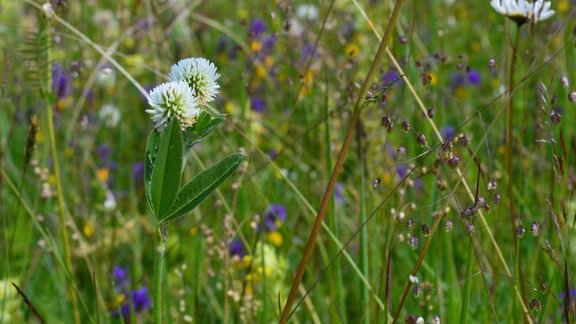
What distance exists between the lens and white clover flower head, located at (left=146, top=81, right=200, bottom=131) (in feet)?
3.14

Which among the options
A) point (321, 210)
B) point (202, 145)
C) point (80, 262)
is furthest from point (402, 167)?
point (321, 210)

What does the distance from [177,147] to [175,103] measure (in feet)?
0.17

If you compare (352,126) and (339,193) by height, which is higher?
(339,193)

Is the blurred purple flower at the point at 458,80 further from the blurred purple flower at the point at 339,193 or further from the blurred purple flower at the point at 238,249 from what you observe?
the blurred purple flower at the point at 238,249

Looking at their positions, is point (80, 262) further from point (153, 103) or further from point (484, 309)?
point (153, 103)

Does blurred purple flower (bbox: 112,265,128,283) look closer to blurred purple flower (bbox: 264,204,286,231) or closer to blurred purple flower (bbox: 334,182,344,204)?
blurred purple flower (bbox: 264,204,286,231)

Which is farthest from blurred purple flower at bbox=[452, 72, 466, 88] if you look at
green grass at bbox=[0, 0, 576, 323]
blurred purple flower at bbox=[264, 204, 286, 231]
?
blurred purple flower at bbox=[264, 204, 286, 231]

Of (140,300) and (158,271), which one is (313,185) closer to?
(140,300)

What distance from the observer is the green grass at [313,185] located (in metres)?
1.43

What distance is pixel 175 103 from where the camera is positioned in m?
0.96

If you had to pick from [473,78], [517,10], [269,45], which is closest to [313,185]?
[269,45]

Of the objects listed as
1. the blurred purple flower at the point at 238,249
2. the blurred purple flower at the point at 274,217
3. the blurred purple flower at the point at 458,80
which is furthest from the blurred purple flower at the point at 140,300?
the blurred purple flower at the point at 458,80

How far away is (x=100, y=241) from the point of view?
1982mm

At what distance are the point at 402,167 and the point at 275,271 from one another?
80cm
